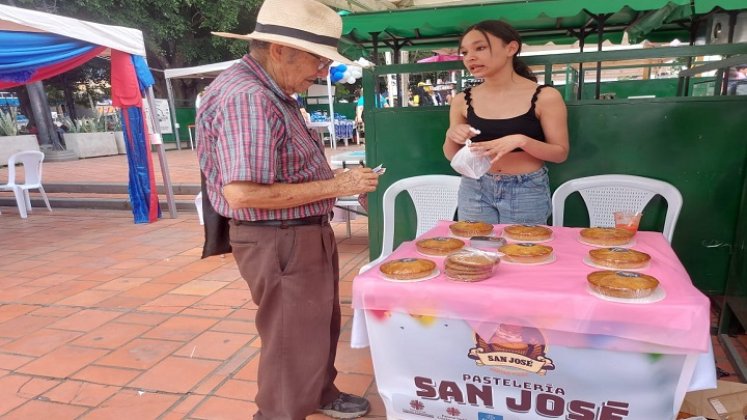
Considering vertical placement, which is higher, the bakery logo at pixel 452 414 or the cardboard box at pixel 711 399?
the bakery logo at pixel 452 414

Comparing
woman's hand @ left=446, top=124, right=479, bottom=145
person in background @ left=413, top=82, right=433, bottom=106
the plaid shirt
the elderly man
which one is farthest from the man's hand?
person in background @ left=413, top=82, right=433, bottom=106

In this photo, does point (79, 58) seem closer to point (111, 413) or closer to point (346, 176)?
point (111, 413)

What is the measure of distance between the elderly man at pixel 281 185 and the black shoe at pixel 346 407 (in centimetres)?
34

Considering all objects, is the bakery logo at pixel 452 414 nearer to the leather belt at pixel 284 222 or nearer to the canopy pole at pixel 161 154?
the leather belt at pixel 284 222

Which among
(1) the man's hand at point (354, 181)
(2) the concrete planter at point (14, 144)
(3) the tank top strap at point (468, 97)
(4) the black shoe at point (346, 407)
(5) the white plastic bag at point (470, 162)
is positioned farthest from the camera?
(2) the concrete planter at point (14, 144)

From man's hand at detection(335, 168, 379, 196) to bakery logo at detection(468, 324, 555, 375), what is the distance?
58 cm

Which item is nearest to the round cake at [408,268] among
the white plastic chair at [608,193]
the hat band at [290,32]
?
the hat band at [290,32]

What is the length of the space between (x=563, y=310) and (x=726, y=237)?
2.05 metres

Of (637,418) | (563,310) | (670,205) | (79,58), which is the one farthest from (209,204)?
(79,58)

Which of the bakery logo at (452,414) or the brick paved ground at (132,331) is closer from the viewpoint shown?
the bakery logo at (452,414)

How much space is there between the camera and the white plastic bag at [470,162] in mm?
1897

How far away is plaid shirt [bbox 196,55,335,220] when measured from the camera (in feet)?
4.40

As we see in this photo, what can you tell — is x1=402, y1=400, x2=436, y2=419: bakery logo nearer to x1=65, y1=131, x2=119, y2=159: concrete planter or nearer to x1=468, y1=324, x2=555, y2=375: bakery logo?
x1=468, y1=324, x2=555, y2=375: bakery logo

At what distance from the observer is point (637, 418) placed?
137 centimetres
